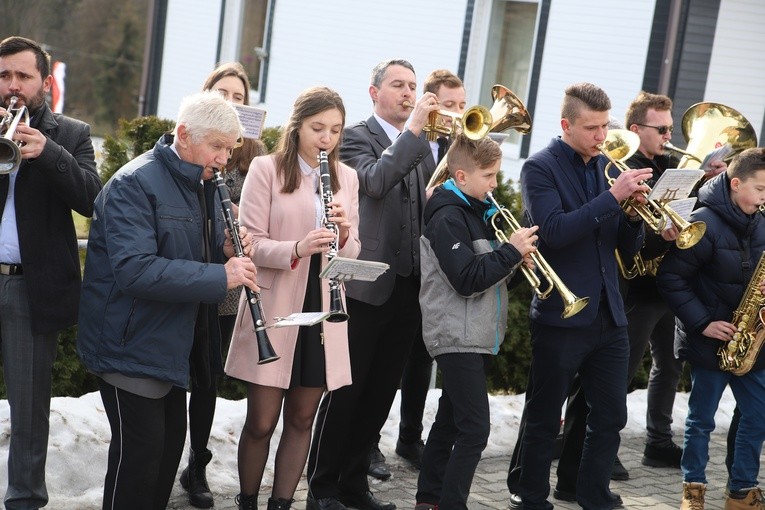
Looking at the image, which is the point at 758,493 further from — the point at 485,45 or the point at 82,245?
the point at 485,45

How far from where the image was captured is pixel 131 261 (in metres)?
3.80

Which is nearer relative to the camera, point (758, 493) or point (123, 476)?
point (123, 476)

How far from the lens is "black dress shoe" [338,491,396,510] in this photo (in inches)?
207

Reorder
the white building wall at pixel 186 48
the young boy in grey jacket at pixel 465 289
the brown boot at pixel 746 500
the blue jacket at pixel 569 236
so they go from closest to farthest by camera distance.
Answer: the young boy in grey jacket at pixel 465 289 < the blue jacket at pixel 569 236 < the brown boot at pixel 746 500 < the white building wall at pixel 186 48

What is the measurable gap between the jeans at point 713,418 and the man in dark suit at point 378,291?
157cm

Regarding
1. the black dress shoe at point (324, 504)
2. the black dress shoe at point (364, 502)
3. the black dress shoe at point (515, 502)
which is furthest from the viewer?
the black dress shoe at point (515, 502)

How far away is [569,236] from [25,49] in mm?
2550

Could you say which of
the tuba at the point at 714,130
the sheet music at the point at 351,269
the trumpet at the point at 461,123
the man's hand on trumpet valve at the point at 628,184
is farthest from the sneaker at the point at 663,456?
the sheet music at the point at 351,269

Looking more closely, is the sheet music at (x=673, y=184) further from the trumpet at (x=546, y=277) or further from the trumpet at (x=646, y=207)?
the trumpet at (x=546, y=277)

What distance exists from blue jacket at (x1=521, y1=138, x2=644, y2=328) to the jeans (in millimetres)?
857

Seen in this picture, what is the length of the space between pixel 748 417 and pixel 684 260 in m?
0.93

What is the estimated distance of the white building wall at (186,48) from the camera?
49.7 ft

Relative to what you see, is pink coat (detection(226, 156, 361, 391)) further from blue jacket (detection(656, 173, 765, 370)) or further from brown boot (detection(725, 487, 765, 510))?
brown boot (detection(725, 487, 765, 510))

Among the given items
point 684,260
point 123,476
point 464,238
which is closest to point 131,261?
point 123,476
